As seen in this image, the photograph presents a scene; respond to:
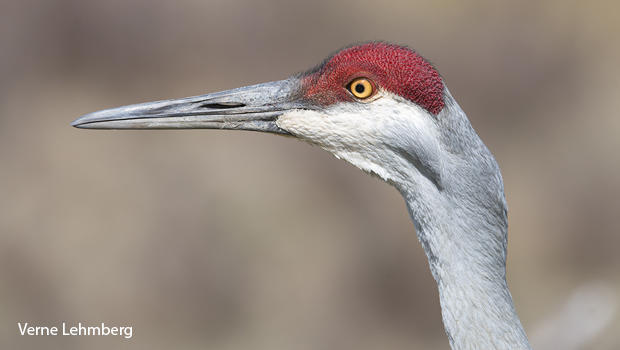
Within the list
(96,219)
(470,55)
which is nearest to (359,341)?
(96,219)

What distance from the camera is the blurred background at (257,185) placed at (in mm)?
6828

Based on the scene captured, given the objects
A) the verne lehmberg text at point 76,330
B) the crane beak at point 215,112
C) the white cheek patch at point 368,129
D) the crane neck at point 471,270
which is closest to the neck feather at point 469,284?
the crane neck at point 471,270

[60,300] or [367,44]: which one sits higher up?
[367,44]

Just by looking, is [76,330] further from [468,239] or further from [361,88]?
[468,239]

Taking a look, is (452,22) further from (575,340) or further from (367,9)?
(575,340)

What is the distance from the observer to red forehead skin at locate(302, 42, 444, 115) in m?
2.40

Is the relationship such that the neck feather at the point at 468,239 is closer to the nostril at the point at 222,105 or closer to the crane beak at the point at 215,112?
the crane beak at the point at 215,112

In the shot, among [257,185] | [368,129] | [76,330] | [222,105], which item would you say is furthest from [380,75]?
[76,330]

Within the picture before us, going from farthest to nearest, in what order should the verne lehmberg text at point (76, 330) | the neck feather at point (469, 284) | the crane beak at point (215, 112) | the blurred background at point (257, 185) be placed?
the blurred background at point (257, 185) → the verne lehmberg text at point (76, 330) → the crane beak at point (215, 112) → the neck feather at point (469, 284)

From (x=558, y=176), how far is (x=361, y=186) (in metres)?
2.71

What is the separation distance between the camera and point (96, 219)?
23.0 ft

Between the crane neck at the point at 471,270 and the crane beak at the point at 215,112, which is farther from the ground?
the crane beak at the point at 215,112

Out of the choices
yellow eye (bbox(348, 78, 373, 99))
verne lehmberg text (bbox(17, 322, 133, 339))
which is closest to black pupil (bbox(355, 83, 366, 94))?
yellow eye (bbox(348, 78, 373, 99))

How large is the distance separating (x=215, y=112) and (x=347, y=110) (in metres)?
0.58
